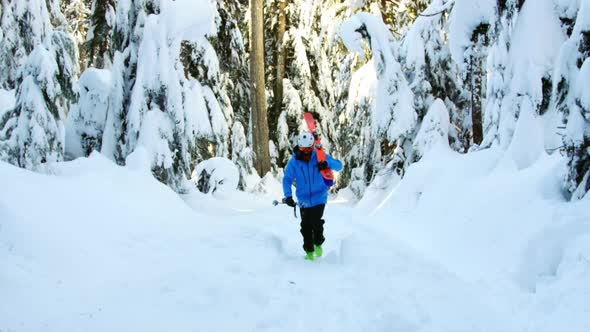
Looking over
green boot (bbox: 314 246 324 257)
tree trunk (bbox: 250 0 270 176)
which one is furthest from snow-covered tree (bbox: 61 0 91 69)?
green boot (bbox: 314 246 324 257)

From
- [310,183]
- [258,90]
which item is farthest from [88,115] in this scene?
[310,183]

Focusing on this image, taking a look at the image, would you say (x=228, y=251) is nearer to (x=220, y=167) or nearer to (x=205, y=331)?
(x=205, y=331)

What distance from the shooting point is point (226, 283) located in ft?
15.6

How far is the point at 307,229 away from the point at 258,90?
9.03m

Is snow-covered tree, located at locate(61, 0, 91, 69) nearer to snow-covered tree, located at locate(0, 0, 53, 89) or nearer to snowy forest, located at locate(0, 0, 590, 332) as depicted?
Answer: snowy forest, located at locate(0, 0, 590, 332)

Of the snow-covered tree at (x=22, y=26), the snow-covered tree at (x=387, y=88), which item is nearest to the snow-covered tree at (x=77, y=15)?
the snow-covered tree at (x=22, y=26)

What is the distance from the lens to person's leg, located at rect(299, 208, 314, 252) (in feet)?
20.4

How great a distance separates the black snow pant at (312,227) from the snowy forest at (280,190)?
0.93 ft

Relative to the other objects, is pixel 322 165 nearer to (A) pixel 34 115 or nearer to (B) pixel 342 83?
(A) pixel 34 115

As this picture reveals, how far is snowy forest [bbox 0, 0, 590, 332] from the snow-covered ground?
3 centimetres

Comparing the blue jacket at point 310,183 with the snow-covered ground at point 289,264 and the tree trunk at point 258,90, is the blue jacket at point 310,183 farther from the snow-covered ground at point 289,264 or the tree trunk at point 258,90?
the tree trunk at point 258,90

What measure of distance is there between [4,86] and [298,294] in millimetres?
9829

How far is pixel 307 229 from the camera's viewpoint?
6.30 meters

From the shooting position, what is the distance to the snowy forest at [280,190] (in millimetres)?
3971
